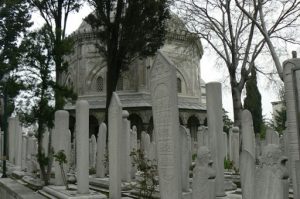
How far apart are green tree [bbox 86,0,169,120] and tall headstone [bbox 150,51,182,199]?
38.9 ft

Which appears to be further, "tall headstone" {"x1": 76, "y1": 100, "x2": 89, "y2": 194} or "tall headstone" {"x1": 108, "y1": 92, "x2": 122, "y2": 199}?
"tall headstone" {"x1": 76, "y1": 100, "x2": 89, "y2": 194}

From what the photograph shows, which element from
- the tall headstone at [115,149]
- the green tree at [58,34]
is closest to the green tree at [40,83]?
the green tree at [58,34]

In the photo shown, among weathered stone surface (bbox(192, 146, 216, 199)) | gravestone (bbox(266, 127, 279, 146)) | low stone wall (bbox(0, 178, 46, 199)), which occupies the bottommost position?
low stone wall (bbox(0, 178, 46, 199))

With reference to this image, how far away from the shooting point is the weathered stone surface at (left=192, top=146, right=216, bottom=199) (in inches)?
211

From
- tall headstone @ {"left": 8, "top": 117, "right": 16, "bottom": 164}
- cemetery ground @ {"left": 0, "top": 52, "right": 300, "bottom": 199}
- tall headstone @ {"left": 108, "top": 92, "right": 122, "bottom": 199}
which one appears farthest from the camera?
tall headstone @ {"left": 8, "top": 117, "right": 16, "bottom": 164}

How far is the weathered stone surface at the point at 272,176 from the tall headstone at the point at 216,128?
310cm

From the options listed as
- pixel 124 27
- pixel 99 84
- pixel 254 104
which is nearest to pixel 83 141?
pixel 124 27

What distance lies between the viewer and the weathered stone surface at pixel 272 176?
450cm

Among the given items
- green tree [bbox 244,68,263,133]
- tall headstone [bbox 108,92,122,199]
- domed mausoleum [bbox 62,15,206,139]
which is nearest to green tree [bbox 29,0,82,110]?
tall headstone [bbox 108,92,122,199]

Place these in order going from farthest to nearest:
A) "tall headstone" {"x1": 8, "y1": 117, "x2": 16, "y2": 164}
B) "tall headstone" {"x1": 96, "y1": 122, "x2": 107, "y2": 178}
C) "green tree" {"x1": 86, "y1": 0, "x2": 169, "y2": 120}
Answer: "green tree" {"x1": 86, "y1": 0, "x2": 169, "y2": 120}
"tall headstone" {"x1": 8, "y1": 117, "x2": 16, "y2": 164}
"tall headstone" {"x1": 96, "y1": 122, "x2": 107, "y2": 178}

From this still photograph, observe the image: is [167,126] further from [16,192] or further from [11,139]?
[11,139]

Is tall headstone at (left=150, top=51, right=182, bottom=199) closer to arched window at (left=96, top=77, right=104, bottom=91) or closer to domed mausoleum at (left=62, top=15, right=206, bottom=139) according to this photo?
domed mausoleum at (left=62, top=15, right=206, bottom=139)

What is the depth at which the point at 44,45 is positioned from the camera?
11.3 metres

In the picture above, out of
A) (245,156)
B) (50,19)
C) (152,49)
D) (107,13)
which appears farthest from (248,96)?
(245,156)
